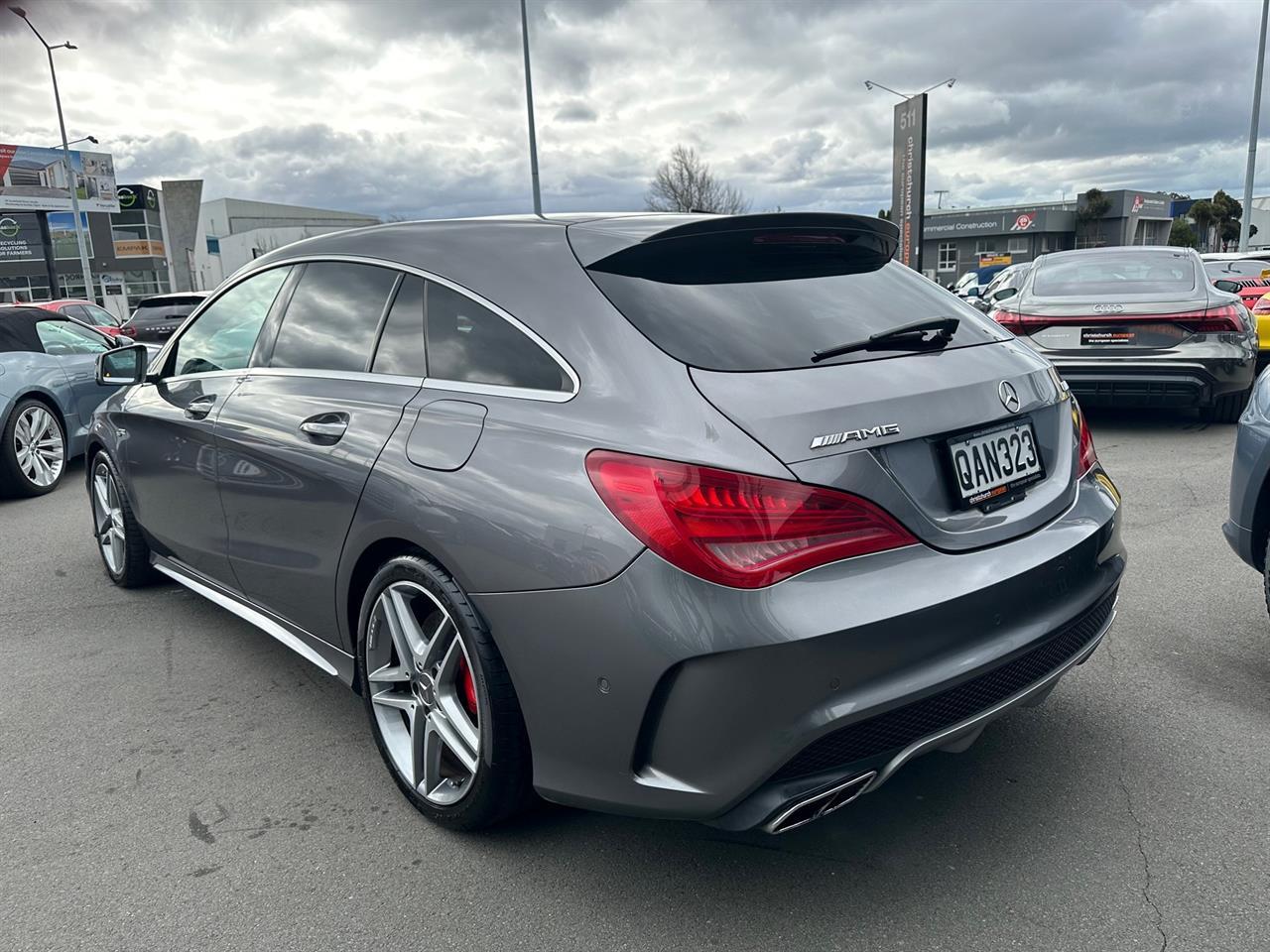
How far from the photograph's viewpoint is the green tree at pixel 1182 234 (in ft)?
260

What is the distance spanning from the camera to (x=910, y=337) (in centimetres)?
256

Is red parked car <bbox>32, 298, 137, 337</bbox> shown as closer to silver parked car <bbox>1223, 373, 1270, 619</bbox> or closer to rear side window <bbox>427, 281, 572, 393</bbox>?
rear side window <bbox>427, 281, 572, 393</bbox>

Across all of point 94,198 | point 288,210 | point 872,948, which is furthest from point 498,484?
point 288,210

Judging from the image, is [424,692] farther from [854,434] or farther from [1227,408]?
[1227,408]

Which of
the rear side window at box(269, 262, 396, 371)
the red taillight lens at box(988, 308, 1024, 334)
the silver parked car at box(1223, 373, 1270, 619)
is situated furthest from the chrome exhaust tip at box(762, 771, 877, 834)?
the red taillight lens at box(988, 308, 1024, 334)

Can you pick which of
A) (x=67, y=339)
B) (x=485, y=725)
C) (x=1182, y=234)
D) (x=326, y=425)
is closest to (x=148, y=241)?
(x=67, y=339)

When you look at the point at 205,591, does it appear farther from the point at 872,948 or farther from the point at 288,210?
the point at 288,210

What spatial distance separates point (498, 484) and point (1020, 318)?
6.61 metres

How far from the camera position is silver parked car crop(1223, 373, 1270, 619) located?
3.51 metres

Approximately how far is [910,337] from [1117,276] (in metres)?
6.58

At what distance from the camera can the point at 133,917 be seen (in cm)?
242

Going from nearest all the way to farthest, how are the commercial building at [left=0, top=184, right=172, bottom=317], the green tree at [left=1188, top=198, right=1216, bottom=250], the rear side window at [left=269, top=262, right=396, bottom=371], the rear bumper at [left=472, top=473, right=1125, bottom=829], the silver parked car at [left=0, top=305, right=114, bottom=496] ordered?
the rear bumper at [left=472, top=473, right=1125, bottom=829], the rear side window at [left=269, top=262, right=396, bottom=371], the silver parked car at [left=0, top=305, right=114, bottom=496], the commercial building at [left=0, top=184, right=172, bottom=317], the green tree at [left=1188, top=198, right=1216, bottom=250]

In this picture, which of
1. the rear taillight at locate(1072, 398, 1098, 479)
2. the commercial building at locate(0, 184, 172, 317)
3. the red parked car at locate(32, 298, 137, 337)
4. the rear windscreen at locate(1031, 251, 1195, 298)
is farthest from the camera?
the commercial building at locate(0, 184, 172, 317)

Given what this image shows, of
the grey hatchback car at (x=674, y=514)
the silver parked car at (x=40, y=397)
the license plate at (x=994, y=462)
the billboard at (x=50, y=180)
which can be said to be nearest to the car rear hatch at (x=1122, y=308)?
the grey hatchback car at (x=674, y=514)
